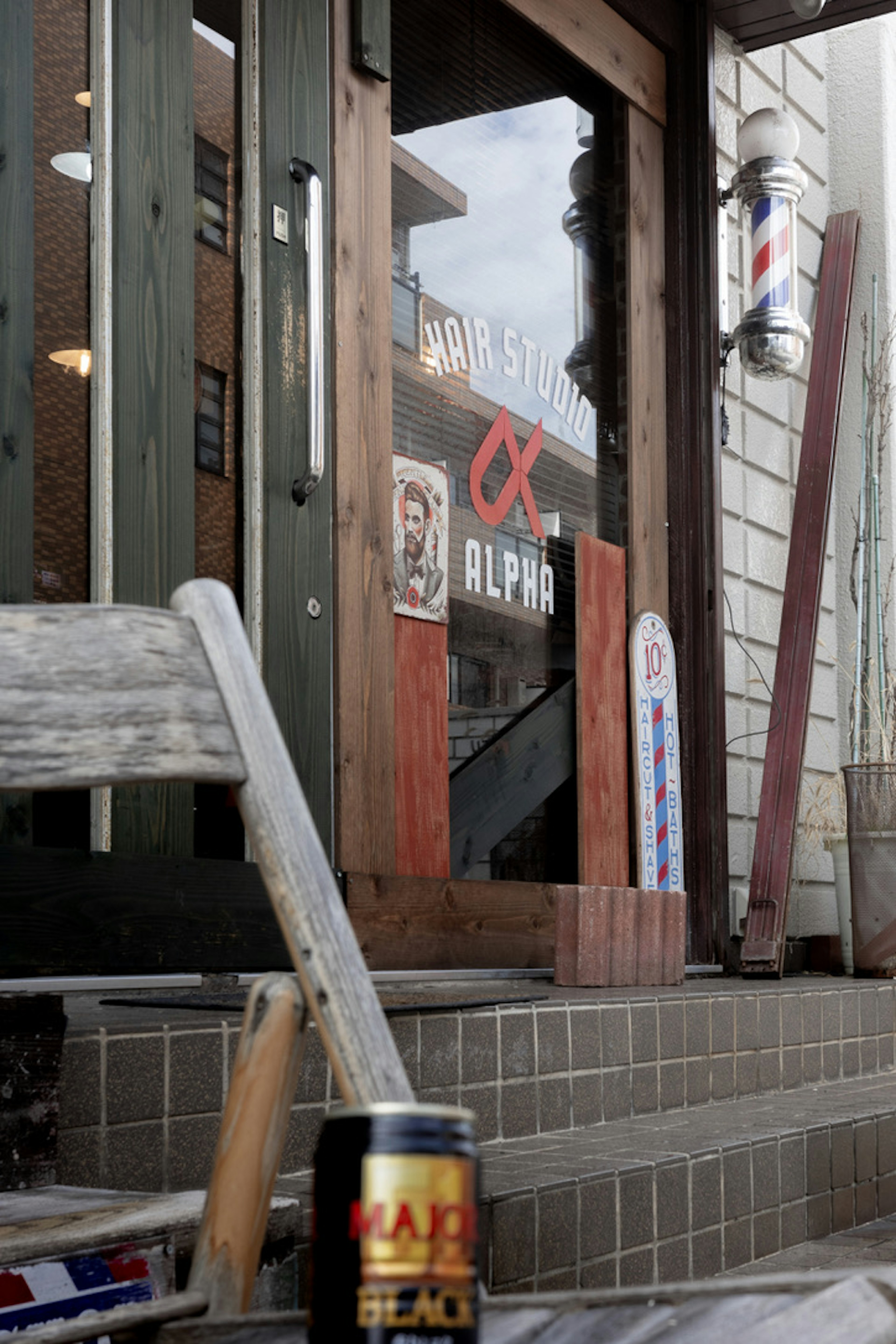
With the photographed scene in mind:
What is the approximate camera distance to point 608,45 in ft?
14.4

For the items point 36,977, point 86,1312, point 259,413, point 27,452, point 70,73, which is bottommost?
point 86,1312

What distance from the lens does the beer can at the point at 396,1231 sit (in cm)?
63

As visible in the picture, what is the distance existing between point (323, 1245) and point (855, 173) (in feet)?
20.0

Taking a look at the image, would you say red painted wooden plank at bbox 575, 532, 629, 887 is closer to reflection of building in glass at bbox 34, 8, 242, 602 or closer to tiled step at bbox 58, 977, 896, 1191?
tiled step at bbox 58, 977, 896, 1191

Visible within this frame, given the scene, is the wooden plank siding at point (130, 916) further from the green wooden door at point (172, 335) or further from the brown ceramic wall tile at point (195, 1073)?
the brown ceramic wall tile at point (195, 1073)

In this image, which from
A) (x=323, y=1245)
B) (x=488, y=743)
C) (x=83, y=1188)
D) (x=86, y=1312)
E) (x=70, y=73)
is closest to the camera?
(x=323, y=1245)

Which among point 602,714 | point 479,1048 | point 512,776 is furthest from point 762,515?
point 479,1048

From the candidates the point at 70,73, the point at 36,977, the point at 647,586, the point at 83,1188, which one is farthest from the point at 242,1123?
the point at 647,586

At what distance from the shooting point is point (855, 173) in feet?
19.7

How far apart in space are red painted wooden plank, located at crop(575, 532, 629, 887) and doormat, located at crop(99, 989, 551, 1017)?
48.0 inches

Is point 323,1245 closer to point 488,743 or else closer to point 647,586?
point 488,743

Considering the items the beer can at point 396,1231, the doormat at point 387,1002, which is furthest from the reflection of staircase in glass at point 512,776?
the beer can at point 396,1231

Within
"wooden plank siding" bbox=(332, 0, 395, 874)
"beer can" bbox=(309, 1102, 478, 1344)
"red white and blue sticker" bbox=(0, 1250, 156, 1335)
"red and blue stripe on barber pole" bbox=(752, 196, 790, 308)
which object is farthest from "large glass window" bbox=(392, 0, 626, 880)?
"beer can" bbox=(309, 1102, 478, 1344)

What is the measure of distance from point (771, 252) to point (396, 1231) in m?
4.58
